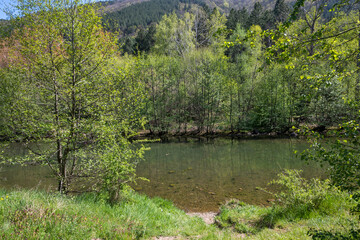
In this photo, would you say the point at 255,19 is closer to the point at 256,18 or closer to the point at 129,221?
the point at 256,18

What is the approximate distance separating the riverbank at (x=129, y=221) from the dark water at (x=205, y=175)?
307 cm

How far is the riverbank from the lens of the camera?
4.13 m

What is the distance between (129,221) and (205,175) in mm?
9242

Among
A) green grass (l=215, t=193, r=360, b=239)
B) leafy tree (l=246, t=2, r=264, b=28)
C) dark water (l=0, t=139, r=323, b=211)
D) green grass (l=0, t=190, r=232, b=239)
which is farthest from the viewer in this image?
leafy tree (l=246, t=2, r=264, b=28)

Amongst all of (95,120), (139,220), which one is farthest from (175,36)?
(139,220)

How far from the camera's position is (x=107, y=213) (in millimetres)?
5957

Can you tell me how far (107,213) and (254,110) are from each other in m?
33.1

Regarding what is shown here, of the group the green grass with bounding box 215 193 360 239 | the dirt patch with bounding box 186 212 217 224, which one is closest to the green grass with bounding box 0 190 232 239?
the green grass with bounding box 215 193 360 239

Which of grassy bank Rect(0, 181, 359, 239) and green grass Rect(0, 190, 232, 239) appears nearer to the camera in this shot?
green grass Rect(0, 190, 232, 239)

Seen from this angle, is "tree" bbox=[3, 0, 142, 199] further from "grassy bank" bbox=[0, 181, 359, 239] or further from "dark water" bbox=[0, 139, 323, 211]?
"dark water" bbox=[0, 139, 323, 211]

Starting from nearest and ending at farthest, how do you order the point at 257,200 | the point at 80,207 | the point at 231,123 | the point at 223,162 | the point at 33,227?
1. the point at 33,227
2. the point at 80,207
3. the point at 257,200
4. the point at 223,162
5. the point at 231,123

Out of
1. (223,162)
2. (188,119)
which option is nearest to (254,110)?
(188,119)

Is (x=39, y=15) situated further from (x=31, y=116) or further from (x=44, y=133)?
(x=44, y=133)

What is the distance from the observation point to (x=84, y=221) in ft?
15.4
